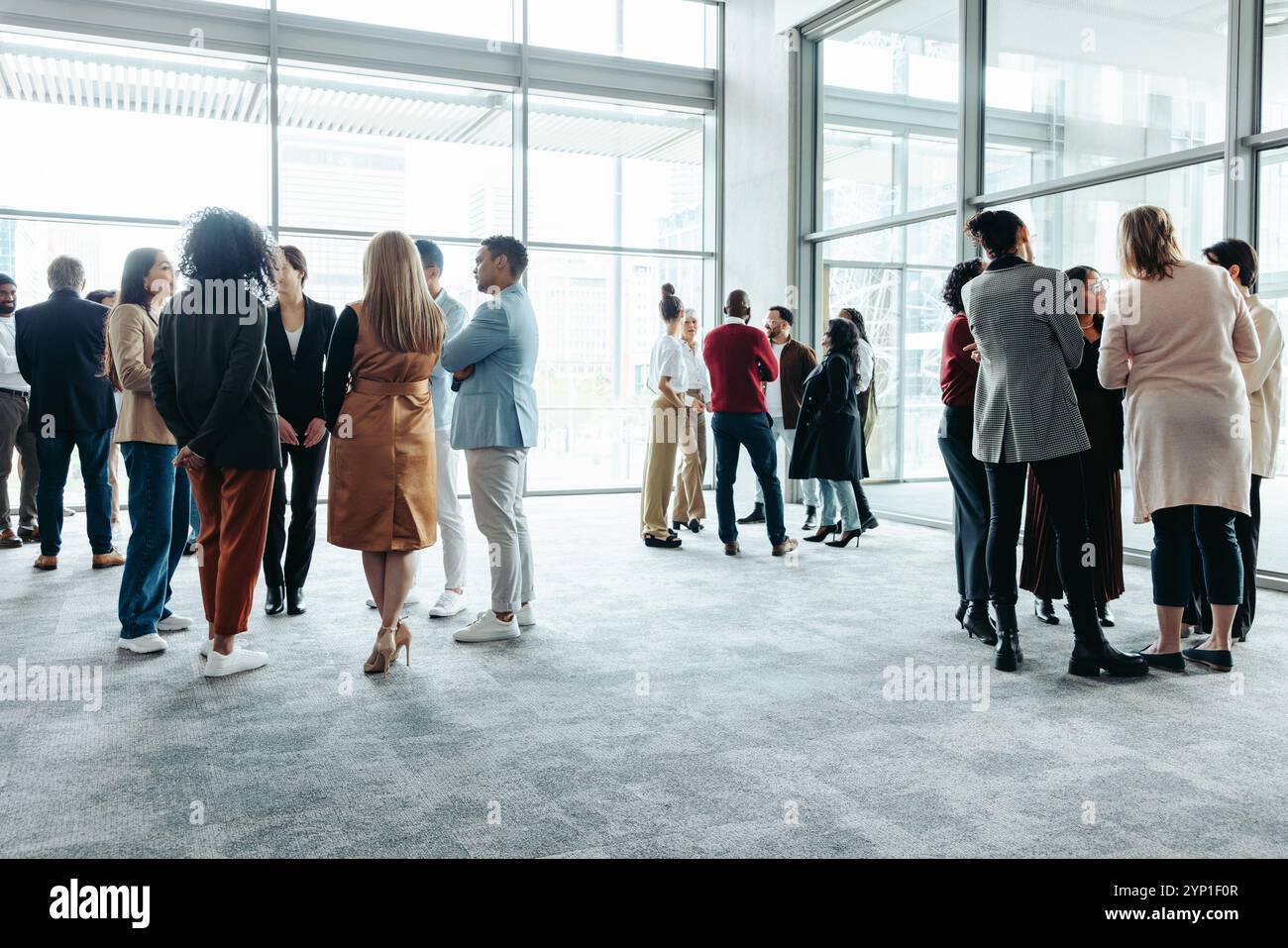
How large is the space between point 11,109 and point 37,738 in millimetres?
7130

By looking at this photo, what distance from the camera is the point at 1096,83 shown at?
639cm

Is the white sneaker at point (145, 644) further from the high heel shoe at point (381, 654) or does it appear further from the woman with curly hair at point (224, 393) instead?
the high heel shoe at point (381, 654)

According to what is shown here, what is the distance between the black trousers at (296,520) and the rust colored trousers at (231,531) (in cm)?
88

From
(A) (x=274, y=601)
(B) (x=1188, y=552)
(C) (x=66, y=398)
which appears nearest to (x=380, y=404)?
(A) (x=274, y=601)

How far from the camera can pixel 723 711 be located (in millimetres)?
3307

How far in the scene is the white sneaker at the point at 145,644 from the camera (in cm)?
395

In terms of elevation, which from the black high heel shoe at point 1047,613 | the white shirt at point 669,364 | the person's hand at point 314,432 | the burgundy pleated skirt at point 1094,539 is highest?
the white shirt at point 669,364

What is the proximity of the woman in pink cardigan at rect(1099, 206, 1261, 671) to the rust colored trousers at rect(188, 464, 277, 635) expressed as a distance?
9.68ft

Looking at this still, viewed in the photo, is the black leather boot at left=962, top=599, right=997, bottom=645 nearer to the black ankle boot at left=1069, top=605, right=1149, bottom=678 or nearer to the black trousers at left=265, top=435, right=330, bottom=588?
the black ankle boot at left=1069, top=605, right=1149, bottom=678

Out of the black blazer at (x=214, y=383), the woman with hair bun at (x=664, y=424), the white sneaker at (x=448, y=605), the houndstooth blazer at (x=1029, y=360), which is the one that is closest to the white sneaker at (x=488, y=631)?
the white sneaker at (x=448, y=605)

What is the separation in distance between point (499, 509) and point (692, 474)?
3.51 metres

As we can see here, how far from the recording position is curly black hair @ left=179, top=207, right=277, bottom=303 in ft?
11.3
